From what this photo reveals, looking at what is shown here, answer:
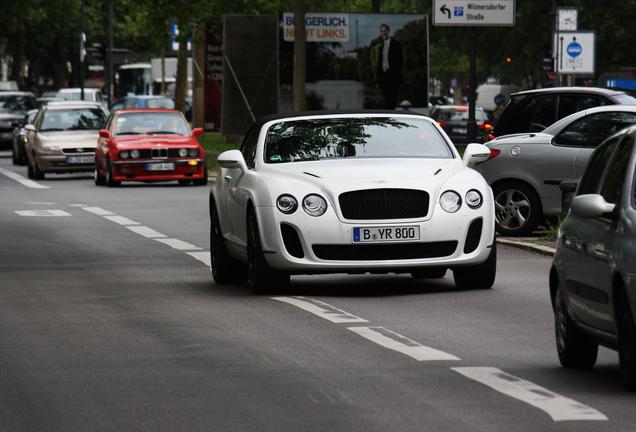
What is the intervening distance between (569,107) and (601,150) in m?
12.2

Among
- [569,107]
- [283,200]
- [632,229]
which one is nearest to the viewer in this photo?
[632,229]

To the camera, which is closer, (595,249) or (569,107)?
(595,249)

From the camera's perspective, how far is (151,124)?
120 feet

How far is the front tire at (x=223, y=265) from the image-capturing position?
16047mm

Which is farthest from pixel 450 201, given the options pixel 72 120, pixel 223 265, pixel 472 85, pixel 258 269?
pixel 72 120

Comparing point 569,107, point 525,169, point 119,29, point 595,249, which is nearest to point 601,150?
point 595,249

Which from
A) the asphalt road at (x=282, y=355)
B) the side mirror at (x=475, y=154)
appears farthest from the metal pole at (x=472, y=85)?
the side mirror at (x=475, y=154)

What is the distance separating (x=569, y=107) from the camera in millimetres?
22484

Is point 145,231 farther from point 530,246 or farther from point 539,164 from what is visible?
point 530,246

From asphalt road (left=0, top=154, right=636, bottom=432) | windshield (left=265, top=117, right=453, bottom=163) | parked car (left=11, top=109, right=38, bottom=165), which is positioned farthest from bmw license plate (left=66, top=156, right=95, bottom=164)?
windshield (left=265, top=117, right=453, bottom=163)

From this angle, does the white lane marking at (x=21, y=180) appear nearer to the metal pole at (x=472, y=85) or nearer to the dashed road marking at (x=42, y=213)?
the dashed road marking at (x=42, y=213)

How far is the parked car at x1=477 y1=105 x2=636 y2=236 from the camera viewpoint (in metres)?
20.7

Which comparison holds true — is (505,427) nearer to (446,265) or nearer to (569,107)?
(446,265)

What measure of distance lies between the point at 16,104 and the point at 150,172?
76.2 feet
